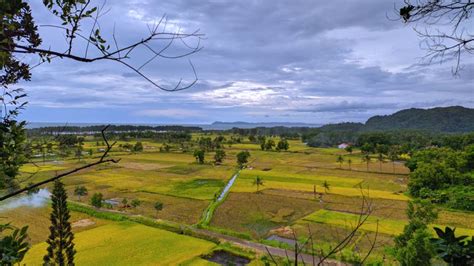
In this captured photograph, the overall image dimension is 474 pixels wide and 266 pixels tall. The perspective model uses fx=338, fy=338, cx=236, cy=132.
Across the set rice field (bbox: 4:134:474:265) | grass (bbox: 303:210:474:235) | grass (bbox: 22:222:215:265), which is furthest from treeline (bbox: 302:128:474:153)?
grass (bbox: 22:222:215:265)

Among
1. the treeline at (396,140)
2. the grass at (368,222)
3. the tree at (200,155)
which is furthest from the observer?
the treeline at (396,140)

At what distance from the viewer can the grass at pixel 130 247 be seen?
1909cm

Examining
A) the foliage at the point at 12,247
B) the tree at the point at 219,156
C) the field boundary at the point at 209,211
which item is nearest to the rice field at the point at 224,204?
the field boundary at the point at 209,211

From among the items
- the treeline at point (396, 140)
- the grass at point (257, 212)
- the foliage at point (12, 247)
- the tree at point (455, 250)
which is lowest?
the grass at point (257, 212)

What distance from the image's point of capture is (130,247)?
21.3m

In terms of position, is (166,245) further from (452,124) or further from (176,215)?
(452,124)

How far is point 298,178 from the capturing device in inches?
1946

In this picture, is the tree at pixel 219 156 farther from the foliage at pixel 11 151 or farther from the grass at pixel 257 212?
the foliage at pixel 11 151

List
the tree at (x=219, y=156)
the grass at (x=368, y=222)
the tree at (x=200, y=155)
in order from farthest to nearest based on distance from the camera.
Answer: the tree at (x=219, y=156) → the tree at (x=200, y=155) → the grass at (x=368, y=222)

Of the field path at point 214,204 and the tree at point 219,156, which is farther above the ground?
the tree at point 219,156

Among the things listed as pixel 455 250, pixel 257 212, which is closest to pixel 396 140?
pixel 257 212

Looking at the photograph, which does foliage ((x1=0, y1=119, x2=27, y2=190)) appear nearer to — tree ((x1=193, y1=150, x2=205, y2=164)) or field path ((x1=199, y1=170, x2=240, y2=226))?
field path ((x1=199, y1=170, x2=240, y2=226))

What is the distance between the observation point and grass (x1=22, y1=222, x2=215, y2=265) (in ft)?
62.6

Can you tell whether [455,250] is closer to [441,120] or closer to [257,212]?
[257,212]
